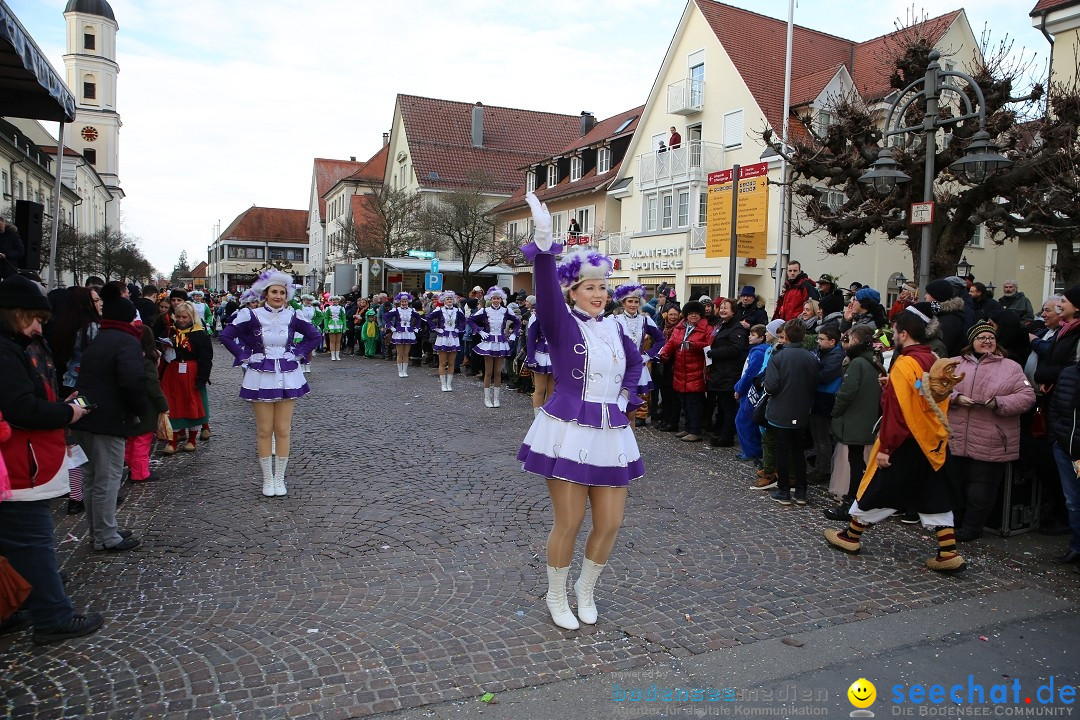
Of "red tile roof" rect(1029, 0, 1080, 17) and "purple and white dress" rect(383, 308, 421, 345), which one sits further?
"red tile roof" rect(1029, 0, 1080, 17)

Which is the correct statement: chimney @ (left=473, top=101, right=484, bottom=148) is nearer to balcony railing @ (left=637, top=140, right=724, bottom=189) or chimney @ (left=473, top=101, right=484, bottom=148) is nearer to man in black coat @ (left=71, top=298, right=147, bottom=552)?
balcony railing @ (left=637, top=140, right=724, bottom=189)

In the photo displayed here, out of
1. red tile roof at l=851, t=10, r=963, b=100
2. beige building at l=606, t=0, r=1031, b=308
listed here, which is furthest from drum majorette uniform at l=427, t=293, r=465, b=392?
red tile roof at l=851, t=10, r=963, b=100

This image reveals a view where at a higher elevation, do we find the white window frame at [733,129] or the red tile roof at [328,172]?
the red tile roof at [328,172]

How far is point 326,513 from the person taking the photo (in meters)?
6.76

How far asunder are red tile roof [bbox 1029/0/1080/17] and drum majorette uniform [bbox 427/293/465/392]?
1817 cm

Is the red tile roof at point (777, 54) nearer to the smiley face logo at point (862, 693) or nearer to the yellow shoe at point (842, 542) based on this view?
the yellow shoe at point (842, 542)

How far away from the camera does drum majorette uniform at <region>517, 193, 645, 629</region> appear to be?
4.28 metres

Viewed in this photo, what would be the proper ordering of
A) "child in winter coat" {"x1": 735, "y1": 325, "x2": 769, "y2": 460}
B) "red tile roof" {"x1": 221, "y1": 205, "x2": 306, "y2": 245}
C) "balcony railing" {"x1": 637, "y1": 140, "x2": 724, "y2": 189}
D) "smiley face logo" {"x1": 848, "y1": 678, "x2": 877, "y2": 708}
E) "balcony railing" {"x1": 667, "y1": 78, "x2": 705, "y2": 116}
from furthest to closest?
"red tile roof" {"x1": 221, "y1": 205, "x2": 306, "y2": 245}, "balcony railing" {"x1": 667, "y1": 78, "x2": 705, "y2": 116}, "balcony railing" {"x1": 637, "y1": 140, "x2": 724, "y2": 189}, "child in winter coat" {"x1": 735, "y1": 325, "x2": 769, "y2": 460}, "smiley face logo" {"x1": 848, "y1": 678, "x2": 877, "y2": 708}

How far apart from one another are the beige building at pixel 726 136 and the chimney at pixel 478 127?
68.8 feet

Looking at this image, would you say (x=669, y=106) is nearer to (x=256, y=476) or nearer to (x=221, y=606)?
(x=256, y=476)

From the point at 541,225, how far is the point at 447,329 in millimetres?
12077

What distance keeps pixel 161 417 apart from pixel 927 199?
10.1 meters

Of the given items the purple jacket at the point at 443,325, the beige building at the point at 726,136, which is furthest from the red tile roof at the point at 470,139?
the purple jacket at the point at 443,325

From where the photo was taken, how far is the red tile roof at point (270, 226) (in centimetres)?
9956
